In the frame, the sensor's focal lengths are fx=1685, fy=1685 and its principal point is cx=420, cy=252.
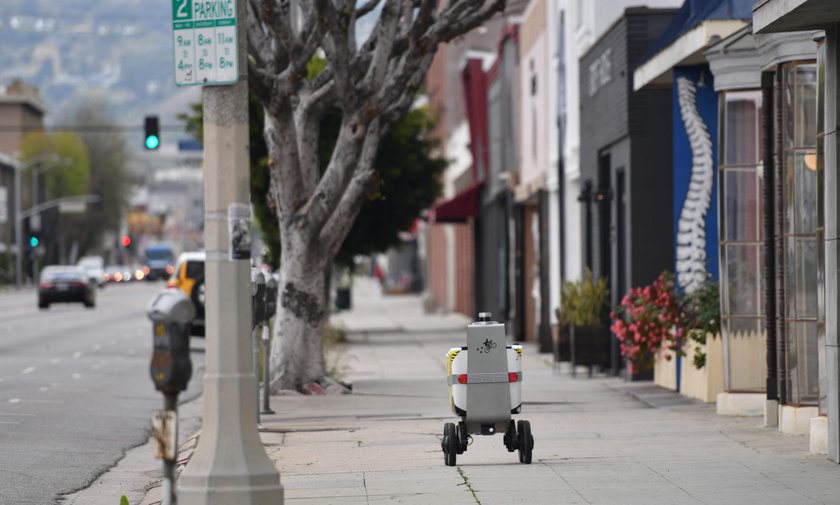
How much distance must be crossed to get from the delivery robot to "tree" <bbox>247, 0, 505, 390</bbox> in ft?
26.3

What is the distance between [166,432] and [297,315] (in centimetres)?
1269

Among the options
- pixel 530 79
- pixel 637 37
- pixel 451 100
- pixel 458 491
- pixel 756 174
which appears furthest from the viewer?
pixel 451 100

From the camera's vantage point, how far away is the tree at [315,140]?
67.8 feet

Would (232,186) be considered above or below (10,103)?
below

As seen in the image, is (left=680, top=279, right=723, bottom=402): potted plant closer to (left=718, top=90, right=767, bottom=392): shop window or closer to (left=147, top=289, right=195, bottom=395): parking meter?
(left=718, top=90, right=767, bottom=392): shop window

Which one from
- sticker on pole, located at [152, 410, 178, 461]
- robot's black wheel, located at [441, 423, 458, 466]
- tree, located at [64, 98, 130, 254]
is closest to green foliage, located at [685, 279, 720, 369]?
robot's black wheel, located at [441, 423, 458, 466]

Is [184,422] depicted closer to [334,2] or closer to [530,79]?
[334,2]

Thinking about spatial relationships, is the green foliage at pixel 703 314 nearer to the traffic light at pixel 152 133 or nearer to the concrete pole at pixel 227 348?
the concrete pole at pixel 227 348

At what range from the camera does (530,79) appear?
111ft

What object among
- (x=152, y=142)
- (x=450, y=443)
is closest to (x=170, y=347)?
(x=450, y=443)

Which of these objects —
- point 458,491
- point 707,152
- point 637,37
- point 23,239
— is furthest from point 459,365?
point 23,239

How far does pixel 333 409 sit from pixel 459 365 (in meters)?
6.59

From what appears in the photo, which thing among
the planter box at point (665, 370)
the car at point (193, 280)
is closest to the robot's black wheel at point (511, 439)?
the planter box at point (665, 370)

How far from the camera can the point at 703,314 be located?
18.4 meters
